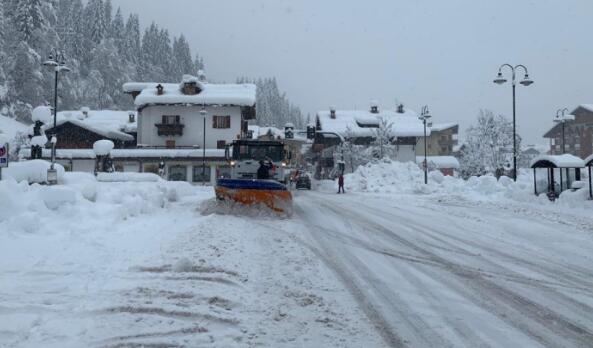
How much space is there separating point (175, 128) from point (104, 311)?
1977 inches

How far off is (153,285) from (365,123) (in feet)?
223

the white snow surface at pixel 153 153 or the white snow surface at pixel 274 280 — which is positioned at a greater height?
the white snow surface at pixel 153 153

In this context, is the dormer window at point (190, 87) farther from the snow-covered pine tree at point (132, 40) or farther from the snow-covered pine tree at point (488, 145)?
the snow-covered pine tree at point (132, 40)

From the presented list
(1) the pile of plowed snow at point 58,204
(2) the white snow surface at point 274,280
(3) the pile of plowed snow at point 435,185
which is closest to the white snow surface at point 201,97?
(3) the pile of plowed snow at point 435,185

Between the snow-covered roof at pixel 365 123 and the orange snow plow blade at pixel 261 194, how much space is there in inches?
2074

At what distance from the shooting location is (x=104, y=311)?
501 centimetres

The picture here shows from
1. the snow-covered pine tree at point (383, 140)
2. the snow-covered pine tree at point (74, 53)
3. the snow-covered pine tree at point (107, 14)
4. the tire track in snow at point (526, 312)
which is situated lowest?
the tire track in snow at point (526, 312)

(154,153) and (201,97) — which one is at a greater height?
(201,97)

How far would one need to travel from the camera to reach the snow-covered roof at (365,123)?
6831cm

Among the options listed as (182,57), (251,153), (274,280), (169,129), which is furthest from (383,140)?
(182,57)

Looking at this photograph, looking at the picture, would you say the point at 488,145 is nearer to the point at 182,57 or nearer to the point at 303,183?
the point at 303,183

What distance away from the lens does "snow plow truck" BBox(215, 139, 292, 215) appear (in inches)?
586

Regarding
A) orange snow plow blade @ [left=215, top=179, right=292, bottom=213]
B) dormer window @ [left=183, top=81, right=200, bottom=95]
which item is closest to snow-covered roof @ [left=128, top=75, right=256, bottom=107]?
dormer window @ [left=183, top=81, right=200, bottom=95]

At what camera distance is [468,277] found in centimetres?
712
